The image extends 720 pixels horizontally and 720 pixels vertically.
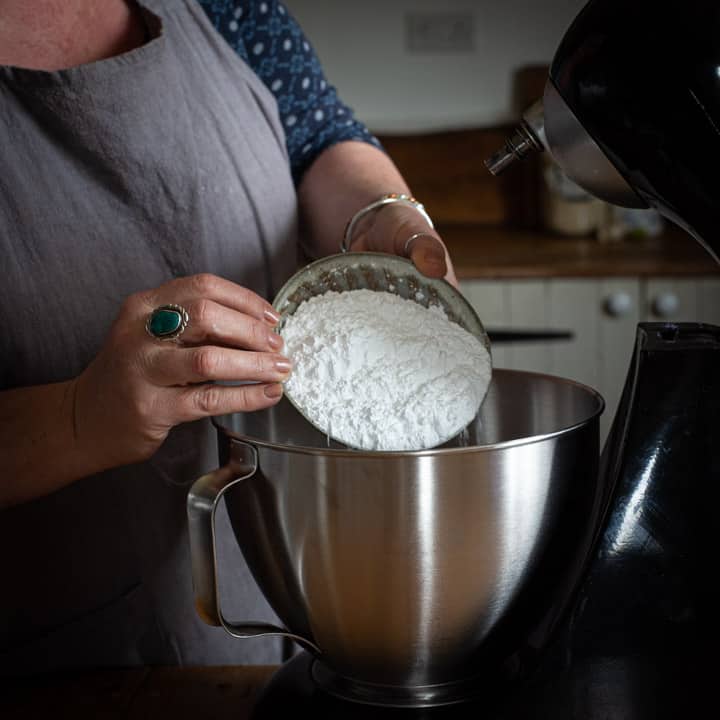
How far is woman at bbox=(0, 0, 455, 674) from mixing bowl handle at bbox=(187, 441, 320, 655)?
0.15 m

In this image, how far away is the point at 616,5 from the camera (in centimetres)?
52

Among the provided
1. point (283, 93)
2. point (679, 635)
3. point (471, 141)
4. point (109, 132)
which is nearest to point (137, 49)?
point (109, 132)

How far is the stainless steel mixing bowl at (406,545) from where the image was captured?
1.82 feet

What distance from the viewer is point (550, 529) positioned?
0.60m

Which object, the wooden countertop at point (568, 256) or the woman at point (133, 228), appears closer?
the woman at point (133, 228)

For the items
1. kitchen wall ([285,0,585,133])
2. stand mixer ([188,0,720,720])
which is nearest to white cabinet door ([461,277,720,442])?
kitchen wall ([285,0,585,133])

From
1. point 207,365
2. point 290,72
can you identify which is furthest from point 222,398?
point 290,72

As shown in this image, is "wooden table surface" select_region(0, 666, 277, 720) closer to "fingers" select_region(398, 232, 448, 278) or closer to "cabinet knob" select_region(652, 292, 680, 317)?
"fingers" select_region(398, 232, 448, 278)

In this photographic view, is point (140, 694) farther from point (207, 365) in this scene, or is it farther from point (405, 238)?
point (405, 238)

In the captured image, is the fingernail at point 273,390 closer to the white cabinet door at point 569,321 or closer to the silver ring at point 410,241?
the silver ring at point 410,241

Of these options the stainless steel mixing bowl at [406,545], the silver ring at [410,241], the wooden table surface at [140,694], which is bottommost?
the wooden table surface at [140,694]

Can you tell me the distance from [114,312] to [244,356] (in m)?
0.29

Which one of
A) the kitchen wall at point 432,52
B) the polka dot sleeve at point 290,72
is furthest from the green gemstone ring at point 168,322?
the kitchen wall at point 432,52

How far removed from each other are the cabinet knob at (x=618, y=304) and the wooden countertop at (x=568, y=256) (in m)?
0.04
